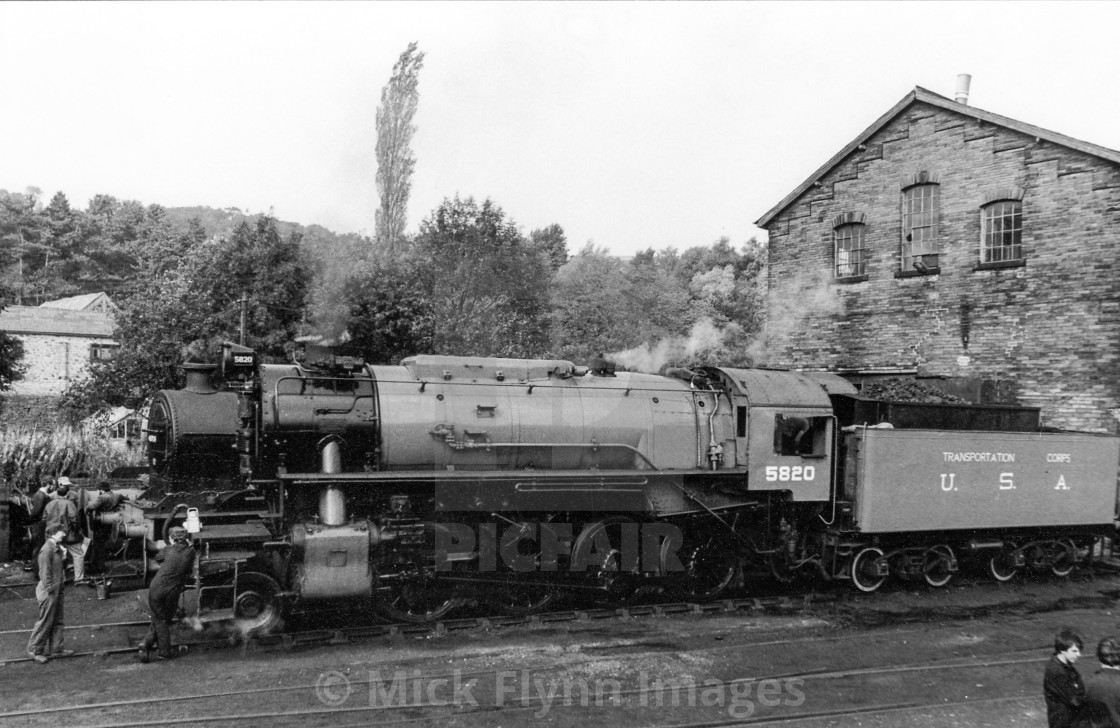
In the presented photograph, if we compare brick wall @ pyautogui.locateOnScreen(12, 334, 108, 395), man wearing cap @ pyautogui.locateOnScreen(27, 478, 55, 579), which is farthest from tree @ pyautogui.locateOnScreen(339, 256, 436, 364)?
brick wall @ pyautogui.locateOnScreen(12, 334, 108, 395)

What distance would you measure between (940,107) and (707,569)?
1278 cm

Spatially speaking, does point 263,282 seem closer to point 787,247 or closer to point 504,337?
point 504,337

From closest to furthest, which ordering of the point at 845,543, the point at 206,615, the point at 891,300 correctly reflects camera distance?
the point at 206,615 < the point at 845,543 < the point at 891,300

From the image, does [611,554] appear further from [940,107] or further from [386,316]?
[940,107]

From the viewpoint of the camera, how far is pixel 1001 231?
57.6 feet

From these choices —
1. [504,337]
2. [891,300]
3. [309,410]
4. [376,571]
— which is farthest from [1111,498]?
[504,337]

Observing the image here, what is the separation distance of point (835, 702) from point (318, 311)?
17.1 metres

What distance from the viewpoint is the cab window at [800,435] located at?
36.2ft

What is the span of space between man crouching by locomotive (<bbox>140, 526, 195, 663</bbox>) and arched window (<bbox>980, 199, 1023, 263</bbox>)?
16426mm

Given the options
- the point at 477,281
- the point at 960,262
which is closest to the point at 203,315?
the point at 477,281

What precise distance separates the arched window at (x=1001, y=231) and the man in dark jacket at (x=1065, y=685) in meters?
13.8

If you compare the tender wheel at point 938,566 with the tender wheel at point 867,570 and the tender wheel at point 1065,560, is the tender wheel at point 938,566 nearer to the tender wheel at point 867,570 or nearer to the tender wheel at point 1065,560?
the tender wheel at point 867,570

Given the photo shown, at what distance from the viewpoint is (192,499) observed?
374 inches

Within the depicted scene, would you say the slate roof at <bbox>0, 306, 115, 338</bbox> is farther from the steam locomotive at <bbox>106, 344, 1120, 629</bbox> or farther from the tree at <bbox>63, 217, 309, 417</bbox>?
the steam locomotive at <bbox>106, 344, 1120, 629</bbox>
